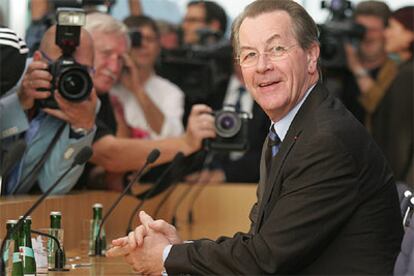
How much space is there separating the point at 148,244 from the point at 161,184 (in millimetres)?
2254

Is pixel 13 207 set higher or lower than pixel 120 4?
lower

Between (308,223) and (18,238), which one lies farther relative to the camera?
(18,238)

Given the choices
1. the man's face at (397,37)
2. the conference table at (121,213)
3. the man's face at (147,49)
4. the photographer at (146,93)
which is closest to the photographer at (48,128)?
the conference table at (121,213)

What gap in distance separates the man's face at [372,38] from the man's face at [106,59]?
119 inches

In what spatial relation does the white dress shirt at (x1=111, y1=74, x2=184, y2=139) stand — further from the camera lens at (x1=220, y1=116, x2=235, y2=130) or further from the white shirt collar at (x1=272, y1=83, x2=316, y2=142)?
the white shirt collar at (x1=272, y1=83, x2=316, y2=142)

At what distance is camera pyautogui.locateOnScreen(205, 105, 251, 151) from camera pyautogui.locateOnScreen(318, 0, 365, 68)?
2.52m

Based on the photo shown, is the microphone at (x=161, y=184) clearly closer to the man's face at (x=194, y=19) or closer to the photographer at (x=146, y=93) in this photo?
the photographer at (x=146, y=93)

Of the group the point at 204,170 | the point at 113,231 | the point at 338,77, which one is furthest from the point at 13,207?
the point at 338,77

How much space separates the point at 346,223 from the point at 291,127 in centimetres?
34

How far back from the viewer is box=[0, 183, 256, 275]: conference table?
15.0ft

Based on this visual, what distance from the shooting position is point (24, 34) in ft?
20.4

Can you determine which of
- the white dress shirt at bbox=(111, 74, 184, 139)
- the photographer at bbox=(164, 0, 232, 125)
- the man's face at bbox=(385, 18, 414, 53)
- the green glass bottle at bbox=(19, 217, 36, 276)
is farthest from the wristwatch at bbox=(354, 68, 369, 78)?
the green glass bottle at bbox=(19, 217, 36, 276)

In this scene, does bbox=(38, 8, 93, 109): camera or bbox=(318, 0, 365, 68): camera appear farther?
bbox=(318, 0, 365, 68): camera

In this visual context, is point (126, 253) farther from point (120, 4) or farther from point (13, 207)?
point (120, 4)
